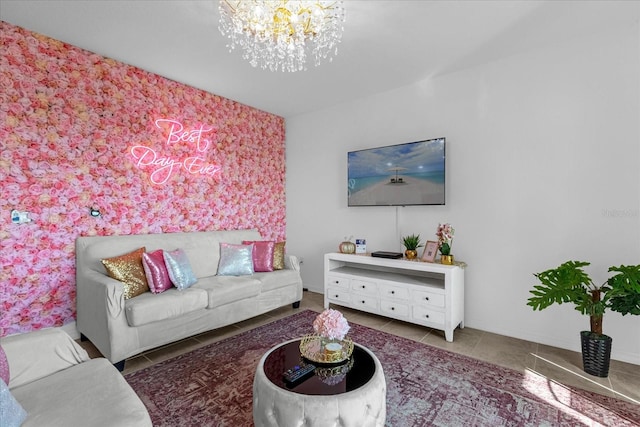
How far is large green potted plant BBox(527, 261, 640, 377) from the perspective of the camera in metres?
1.98

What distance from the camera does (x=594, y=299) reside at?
84.4 inches

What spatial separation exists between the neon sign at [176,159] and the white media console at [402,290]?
6.14ft

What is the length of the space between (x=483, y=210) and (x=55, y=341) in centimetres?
332

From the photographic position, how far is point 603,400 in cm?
184

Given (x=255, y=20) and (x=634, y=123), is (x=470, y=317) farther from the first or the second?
(x=255, y=20)

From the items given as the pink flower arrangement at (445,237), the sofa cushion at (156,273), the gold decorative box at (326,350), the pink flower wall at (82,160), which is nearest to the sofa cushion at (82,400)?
the gold decorative box at (326,350)

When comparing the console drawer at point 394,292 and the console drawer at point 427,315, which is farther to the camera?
the console drawer at point 394,292

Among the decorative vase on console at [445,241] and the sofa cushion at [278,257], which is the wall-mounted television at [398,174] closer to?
the decorative vase on console at [445,241]

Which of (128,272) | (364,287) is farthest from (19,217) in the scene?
(364,287)

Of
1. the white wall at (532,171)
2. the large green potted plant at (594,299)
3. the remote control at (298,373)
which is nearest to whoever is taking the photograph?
the remote control at (298,373)

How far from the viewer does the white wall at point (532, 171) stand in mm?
2354

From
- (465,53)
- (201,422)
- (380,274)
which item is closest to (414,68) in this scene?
(465,53)

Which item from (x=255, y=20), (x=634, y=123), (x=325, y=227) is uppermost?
(x=255, y=20)

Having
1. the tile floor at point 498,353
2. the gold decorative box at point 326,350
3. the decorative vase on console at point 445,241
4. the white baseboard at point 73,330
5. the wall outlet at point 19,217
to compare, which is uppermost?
the wall outlet at point 19,217
